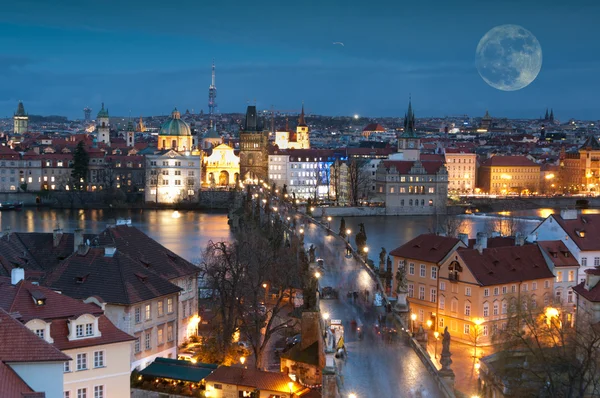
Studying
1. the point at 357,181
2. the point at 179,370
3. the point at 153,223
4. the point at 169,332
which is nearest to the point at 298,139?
the point at 357,181

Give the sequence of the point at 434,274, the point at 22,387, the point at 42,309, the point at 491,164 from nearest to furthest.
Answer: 1. the point at 22,387
2. the point at 42,309
3. the point at 434,274
4. the point at 491,164

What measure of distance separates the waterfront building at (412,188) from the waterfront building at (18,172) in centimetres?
2805

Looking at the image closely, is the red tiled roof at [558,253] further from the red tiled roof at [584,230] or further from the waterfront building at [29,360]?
the waterfront building at [29,360]

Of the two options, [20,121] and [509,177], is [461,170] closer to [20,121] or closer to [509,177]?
[509,177]

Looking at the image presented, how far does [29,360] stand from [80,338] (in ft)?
8.58

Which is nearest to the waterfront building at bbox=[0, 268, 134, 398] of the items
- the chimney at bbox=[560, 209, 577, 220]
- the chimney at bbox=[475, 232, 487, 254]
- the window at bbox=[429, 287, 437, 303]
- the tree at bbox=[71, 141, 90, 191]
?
the window at bbox=[429, 287, 437, 303]

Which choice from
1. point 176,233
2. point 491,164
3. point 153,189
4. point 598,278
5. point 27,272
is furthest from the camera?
point 491,164

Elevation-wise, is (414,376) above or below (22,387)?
below

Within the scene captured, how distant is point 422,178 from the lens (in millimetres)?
64250

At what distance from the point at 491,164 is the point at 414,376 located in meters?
67.5

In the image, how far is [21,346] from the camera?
407 inches

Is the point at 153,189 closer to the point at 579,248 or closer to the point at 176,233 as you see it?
the point at 176,233

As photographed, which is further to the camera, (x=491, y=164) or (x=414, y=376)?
(x=491, y=164)

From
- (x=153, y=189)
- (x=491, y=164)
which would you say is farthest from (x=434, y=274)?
(x=491, y=164)
